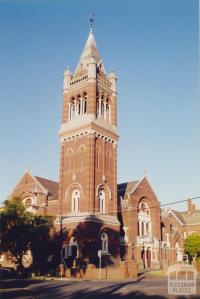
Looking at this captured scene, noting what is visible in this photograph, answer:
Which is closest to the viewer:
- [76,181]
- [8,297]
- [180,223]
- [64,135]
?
[8,297]

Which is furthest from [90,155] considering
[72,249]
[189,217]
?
[189,217]

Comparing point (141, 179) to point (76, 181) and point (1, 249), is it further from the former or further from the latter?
point (1, 249)

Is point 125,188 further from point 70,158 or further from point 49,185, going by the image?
point 70,158

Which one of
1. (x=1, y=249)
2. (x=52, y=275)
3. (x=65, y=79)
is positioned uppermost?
(x=65, y=79)

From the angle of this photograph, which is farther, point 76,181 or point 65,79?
Answer: point 65,79

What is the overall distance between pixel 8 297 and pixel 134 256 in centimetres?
3358

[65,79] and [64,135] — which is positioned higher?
[65,79]

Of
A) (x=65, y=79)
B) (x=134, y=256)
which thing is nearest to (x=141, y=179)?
(x=134, y=256)

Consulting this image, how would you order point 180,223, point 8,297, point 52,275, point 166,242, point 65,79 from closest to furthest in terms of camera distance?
point 8,297
point 52,275
point 65,79
point 166,242
point 180,223

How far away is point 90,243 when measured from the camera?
43.6m

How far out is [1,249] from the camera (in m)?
38.8

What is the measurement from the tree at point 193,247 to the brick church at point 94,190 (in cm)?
425

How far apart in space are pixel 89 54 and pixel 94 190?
21.1 metres

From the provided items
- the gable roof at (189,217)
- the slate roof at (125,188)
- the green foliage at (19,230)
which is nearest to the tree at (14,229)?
the green foliage at (19,230)
